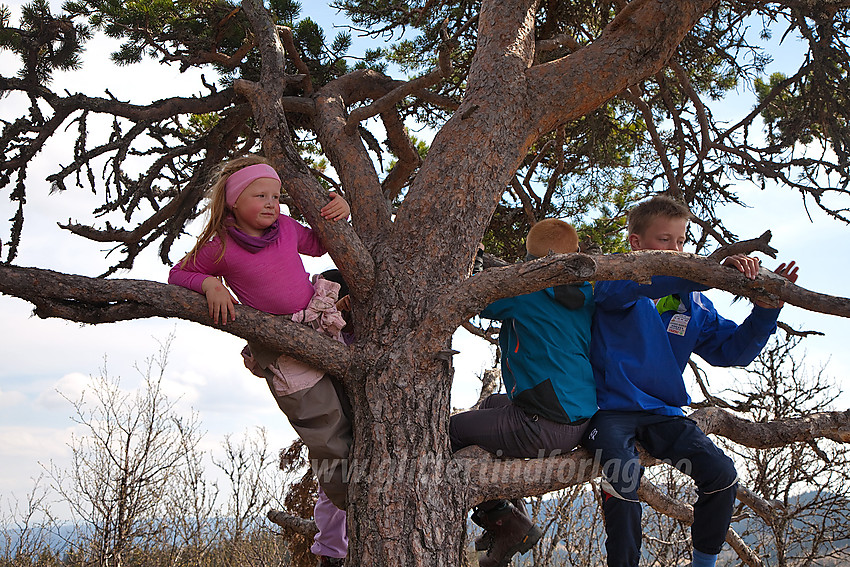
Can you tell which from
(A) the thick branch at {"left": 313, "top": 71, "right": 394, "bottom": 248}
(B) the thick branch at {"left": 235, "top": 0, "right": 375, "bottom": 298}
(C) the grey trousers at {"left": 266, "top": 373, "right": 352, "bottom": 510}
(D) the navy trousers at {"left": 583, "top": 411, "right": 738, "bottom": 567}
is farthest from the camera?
(A) the thick branch at {"left": 313, "top": 71, "right": 394, "bottom": 248}

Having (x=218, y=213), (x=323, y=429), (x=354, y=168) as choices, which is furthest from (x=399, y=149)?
(x=323, y=429)

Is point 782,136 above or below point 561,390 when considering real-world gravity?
above

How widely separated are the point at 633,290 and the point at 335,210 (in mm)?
1294

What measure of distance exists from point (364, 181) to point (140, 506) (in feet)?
33.6

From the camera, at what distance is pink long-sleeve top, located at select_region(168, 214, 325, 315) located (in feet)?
8.60

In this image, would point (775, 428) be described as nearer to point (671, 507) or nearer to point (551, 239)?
point (671, 507)

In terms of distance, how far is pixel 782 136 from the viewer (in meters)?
4.97

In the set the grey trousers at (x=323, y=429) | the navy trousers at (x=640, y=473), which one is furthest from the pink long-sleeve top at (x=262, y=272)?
the navy trousers at (x=640, y=473)

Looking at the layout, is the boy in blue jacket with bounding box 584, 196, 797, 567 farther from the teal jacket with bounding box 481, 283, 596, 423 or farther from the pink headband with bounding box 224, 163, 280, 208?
the pink headband with bounding box 224, 163, 280, 208

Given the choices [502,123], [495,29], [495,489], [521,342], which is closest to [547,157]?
[495,29]

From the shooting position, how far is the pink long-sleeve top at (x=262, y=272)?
2621 millimetres

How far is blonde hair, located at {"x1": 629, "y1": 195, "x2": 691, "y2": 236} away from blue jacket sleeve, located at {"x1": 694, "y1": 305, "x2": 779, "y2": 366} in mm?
509

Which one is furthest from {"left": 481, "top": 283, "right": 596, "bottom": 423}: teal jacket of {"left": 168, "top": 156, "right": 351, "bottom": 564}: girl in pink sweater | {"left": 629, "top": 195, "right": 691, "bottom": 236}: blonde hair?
{"left": 168, "top": 156, "right": 351, "bottom": 564}: girl in pink sweater

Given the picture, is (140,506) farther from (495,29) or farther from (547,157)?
(495,29)
